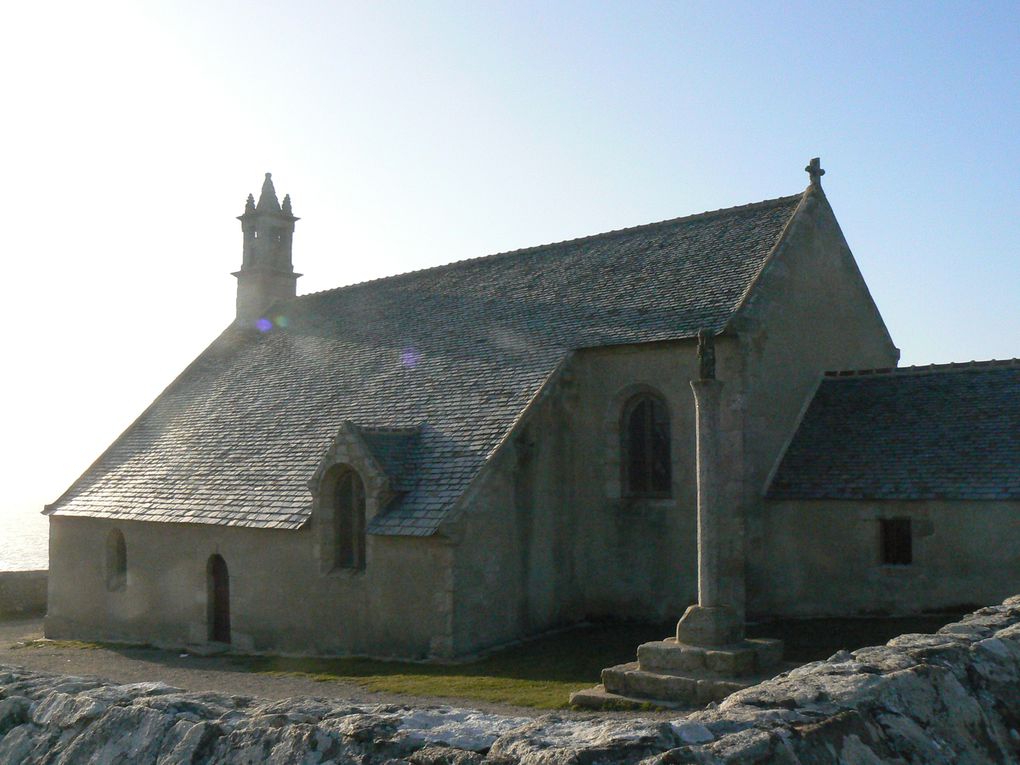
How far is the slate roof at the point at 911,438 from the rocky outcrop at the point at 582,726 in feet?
41.5

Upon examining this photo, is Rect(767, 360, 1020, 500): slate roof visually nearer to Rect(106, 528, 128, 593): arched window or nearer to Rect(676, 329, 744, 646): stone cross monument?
Rect(676, 329, 744, 646): stone cross monument

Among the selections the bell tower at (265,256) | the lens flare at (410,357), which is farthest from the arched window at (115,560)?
the bell tower at (265,256)

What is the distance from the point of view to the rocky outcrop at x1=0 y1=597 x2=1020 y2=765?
4113 millimetres

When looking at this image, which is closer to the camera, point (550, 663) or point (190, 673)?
point (550, 663)

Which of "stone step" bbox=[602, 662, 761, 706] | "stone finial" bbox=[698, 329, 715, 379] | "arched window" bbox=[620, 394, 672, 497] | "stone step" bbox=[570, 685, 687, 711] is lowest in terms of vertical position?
"stone step" bbox=[570, 685, 687, 711]

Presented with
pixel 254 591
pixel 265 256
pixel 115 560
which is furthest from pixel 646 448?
pixel 265 256

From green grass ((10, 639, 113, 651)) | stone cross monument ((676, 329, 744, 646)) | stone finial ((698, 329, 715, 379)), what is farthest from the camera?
green grass ((10, 639, 113, 651))

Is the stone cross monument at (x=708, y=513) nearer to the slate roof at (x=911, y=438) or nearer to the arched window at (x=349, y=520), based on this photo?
the slate roof at (x=911, y=438)

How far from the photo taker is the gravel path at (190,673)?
13.9 metres

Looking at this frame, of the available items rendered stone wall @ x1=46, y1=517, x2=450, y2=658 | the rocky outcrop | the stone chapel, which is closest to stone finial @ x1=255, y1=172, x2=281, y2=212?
the stone chapel

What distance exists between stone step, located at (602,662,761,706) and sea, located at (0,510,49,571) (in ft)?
122

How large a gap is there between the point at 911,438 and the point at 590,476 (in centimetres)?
624

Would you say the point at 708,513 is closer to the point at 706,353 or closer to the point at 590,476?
the point at 706,353

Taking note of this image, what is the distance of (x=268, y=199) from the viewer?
33406 mm
